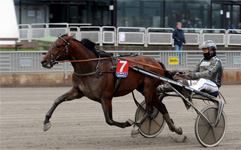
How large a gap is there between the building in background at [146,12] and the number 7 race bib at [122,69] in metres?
19.8

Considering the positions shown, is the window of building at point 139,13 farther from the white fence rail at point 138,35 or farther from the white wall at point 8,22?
the white wall at point 8,22

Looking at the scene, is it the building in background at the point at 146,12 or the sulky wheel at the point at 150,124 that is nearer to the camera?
the sulky wheel at the point at 150,124

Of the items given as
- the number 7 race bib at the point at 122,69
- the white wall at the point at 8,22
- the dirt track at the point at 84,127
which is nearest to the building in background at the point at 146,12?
the white wall at the point at 8,22

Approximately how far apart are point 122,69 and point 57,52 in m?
1.05

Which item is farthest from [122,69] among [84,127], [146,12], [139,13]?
[146,12]

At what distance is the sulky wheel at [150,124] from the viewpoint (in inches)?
349

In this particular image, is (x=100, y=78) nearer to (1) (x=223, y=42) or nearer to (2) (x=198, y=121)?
(2) (x=198, y=121)

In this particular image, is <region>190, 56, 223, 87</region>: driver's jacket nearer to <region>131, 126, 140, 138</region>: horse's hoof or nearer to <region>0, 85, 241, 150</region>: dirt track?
<region>0, 85, 241, 150</region>: dirt track

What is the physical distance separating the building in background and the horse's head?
20.0m

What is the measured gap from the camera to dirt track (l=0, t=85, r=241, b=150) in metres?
8.26

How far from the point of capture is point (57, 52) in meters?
7.95

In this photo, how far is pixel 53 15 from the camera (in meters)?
32.3

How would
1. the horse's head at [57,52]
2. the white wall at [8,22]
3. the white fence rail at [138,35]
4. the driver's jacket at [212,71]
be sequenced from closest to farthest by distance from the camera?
1. the horse's head at [57,52]
2. the driver's jacket at [212,71]
3. the white fence rail at [138,35]
4. the white wall at [8,22]

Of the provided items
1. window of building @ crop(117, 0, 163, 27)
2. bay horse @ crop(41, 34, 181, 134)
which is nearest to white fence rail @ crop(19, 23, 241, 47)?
window of building @ crop(117, 0, 163, 27)
